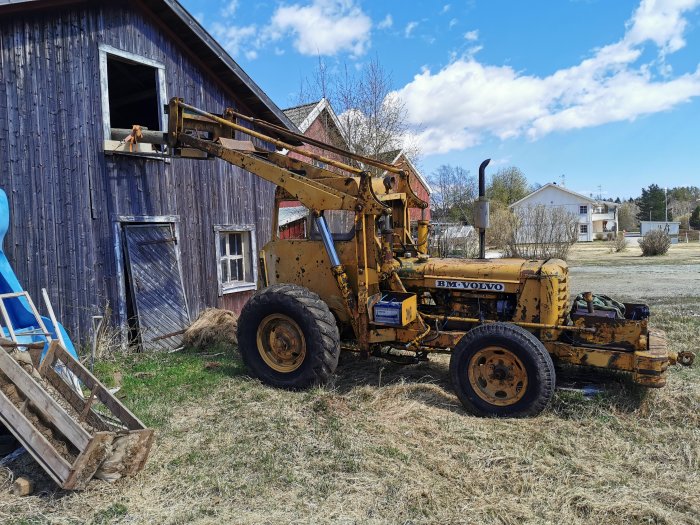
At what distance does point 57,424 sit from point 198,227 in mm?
5778

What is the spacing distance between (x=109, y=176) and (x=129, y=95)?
369 cm

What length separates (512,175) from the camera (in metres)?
62.9

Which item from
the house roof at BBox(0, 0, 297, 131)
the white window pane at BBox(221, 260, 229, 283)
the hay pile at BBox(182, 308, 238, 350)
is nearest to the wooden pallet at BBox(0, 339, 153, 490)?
the hay pile at BBox(182, 308, 238, 350)

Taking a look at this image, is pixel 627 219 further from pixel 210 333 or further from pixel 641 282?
pixel 210 333

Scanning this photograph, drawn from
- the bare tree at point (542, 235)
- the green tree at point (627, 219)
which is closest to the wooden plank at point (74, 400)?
the bare tree at point (542, 235)

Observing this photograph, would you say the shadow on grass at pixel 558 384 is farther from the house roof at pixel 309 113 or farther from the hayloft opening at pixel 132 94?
the house roof at pixel 309 113

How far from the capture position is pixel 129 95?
417 inches

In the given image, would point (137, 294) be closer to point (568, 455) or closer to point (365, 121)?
point (568, 455)

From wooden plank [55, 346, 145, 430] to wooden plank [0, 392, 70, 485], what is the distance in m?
0.57

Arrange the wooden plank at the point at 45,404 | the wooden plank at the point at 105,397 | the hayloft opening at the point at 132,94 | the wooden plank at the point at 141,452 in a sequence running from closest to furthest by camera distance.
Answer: the wooden plank at the point at 45,404, the wooden plank at the point at 141,452, the wooden plank at the point at 105,397, the hayloft opening at the point at 132,94

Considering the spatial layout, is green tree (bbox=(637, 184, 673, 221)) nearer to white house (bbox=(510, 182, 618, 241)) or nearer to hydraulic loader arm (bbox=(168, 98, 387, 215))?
white house (bbox=(510, 182, 618, 241))

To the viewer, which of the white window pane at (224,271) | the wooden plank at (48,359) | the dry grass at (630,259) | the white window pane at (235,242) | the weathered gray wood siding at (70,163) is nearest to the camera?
the wooden plank at (48,359)

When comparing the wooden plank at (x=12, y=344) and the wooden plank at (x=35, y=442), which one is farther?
the wooden plank at (x=12, y=344)

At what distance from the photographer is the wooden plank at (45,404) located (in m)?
3.68
